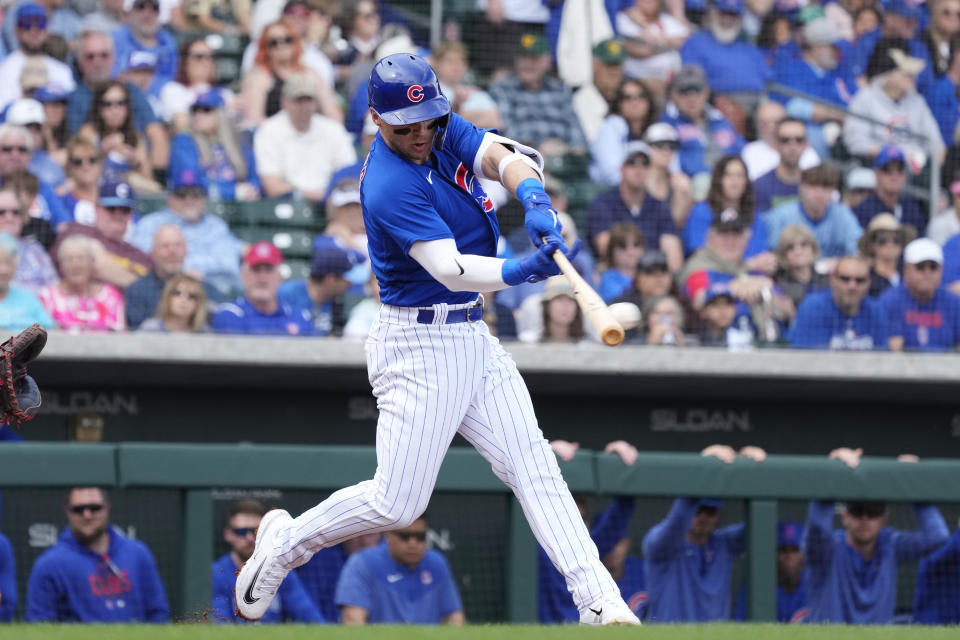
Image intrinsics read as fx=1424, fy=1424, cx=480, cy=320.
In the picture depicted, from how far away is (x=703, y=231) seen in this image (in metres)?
8.27

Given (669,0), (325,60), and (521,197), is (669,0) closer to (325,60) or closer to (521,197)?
(325,60)

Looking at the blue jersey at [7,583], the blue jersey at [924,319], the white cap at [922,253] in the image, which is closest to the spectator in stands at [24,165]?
the blue jersey at [7,583]

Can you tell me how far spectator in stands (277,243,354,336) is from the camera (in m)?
7.54

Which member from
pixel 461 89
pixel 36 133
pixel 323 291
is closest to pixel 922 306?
pixel 461 89

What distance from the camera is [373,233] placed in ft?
13.2

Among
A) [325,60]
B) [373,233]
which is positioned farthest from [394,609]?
[325,60]

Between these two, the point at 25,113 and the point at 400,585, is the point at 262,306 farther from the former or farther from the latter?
the point at 400,585

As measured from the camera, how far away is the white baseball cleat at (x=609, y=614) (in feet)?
13.0

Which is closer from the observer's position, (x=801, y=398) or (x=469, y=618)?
(x=469, y=618)

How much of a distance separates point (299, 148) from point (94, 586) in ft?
10.6

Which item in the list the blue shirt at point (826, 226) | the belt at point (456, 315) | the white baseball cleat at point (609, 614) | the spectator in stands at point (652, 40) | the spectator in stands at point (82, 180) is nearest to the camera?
the white baseball cleat at point (609, 614)

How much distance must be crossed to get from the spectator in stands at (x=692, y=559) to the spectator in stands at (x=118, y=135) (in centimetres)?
355

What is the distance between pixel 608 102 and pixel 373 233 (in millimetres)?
5235

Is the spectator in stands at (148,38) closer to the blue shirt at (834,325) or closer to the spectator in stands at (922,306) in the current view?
the blue shirt at (834,325)
